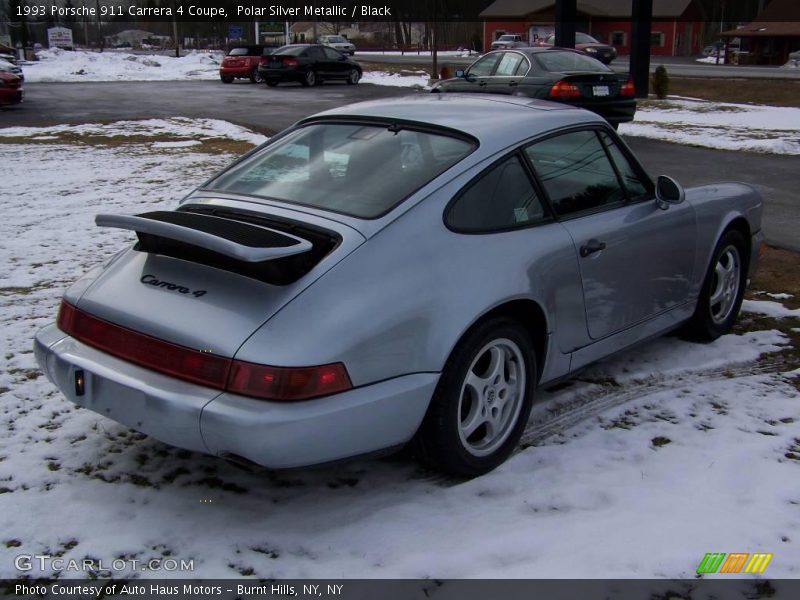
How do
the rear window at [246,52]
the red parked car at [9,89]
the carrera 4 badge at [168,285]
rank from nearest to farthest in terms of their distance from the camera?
the carrera 4 badge at [168,285], the red parked car at [9,89], the rear window at [246,52]

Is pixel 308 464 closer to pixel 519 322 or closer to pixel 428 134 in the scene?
pixel 519 322

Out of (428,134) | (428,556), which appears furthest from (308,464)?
(428,134)

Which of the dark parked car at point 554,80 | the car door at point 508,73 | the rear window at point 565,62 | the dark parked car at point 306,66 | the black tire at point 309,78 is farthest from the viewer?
the black tire at point 309,78

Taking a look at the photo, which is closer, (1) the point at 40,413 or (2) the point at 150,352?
(2) the point at 150,352

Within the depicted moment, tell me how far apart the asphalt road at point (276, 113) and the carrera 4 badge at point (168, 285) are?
602 centimetres

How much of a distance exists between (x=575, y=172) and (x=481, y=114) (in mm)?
544

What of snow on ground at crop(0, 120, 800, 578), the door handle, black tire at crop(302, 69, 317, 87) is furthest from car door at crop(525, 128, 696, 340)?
black tire at crop(302, 69, 317, 87)

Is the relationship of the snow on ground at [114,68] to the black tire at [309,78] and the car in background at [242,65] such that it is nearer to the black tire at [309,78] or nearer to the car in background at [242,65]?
the car in background at [242,65]

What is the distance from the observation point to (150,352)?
120 inches

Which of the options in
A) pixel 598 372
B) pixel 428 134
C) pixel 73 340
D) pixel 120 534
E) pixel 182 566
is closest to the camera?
pixel 182 566

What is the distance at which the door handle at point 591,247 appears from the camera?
379 cm

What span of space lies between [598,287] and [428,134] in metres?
1.07

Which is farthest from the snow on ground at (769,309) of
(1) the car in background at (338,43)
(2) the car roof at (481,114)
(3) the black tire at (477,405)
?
Result: (1) the car in background at (338,43)

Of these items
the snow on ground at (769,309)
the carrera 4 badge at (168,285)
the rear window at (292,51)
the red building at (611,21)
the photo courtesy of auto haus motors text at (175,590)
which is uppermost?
the red building at (611,21)
